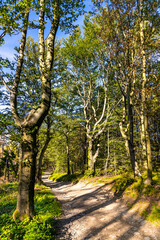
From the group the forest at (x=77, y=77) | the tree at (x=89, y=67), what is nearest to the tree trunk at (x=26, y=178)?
the forest at (x=77, y=77)

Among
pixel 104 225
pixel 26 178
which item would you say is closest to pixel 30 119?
pixel 26 178

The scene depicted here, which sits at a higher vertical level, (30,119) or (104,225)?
(30,119)

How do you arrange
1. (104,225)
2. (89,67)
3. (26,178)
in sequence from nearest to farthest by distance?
(26,178), (104,225), (89,67)

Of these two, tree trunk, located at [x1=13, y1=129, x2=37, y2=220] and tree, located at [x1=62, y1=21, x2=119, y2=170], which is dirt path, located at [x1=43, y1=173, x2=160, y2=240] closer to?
tree trunk, located at [x1=13, y1=129, x2=37, y2=220]

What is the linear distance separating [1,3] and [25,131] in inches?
162

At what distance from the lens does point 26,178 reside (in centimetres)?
444

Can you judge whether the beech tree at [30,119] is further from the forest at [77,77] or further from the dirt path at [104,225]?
the dirt path at [104,225]

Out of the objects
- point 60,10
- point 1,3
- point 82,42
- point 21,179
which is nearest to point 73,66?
point 82,42

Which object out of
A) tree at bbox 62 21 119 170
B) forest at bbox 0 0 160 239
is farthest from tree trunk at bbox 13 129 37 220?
tree at bbox 62 21 119 170

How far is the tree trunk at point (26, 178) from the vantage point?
4.41 meters

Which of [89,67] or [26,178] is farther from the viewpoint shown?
[89,67]

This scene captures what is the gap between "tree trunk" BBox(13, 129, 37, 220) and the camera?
441 centimetres

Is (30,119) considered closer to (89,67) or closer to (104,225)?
(104,225)

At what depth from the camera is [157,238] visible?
3.82 metres
